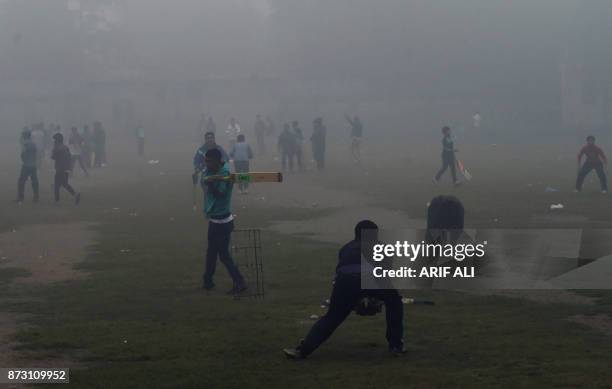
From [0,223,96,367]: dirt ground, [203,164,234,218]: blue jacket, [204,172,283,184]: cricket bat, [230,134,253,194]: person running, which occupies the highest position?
[204,172,283,184]: cricket bat

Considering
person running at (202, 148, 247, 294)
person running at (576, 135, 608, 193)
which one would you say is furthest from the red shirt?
person running at (202, 148, 247, 294)

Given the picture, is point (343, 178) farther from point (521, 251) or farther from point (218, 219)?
point (218, 219)

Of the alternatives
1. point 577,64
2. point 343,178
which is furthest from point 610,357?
point 577,64

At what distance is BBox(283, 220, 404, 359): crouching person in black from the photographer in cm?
902

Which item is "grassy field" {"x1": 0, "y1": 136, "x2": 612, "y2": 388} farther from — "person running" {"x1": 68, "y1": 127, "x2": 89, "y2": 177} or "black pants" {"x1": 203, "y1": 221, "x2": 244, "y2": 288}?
"person running" {"x1": 68, "y1": 127, "x2": 89, "y2": 177}

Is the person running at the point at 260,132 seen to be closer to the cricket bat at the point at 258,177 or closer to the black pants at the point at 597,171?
the black pants at the point at 597,171

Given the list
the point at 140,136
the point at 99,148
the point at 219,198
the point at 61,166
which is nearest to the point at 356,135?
the point at 99,148

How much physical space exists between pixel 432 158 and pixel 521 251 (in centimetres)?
2788

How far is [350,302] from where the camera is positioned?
9.05 m

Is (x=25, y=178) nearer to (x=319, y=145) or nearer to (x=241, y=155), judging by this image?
(x=241, y=155)

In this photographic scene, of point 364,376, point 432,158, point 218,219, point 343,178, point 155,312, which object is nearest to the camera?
point 364,376

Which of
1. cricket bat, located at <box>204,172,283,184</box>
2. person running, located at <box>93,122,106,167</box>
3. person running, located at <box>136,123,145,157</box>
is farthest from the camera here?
person running, located at <box>136,123,145,157</box>

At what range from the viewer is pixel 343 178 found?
110 ft

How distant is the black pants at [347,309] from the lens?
9.02 meters
